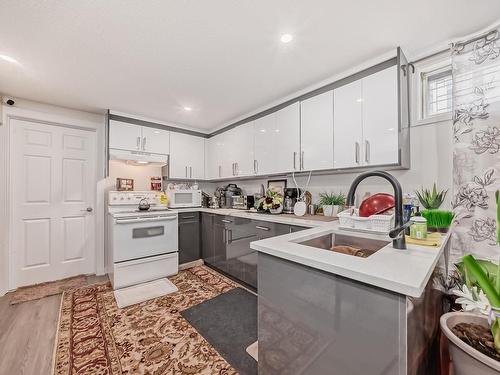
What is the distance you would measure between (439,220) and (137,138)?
11.5ft

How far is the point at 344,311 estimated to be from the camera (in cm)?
76

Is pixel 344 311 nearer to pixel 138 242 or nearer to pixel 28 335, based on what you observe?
pixel 28 335

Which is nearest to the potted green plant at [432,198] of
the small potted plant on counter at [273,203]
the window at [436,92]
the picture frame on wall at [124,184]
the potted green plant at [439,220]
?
the potted green plant at [439,220]

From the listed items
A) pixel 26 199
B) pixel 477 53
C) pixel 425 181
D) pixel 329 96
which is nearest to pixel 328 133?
pixel 329 96

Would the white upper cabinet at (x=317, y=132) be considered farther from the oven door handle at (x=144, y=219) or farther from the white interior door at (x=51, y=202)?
the white interior door at (x=51, y=202)

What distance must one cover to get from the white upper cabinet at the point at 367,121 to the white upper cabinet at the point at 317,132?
73 mm

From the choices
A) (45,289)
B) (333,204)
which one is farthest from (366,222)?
(45,289)

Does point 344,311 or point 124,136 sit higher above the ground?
point 124,136

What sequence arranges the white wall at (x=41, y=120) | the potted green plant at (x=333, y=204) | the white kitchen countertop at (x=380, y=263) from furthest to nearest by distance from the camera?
the white wall at (x=41, y=120) → the potted green plant at (x=333, y=204) → the white kitchen countertop at (x=380, y=263)

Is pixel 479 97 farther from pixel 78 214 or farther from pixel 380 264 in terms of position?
pixel 78 214

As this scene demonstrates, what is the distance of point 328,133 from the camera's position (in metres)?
2.20

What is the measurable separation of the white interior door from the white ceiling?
2.16 ft

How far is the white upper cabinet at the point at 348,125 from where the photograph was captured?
1977mm

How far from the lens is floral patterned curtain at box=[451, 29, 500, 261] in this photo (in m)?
1.37
